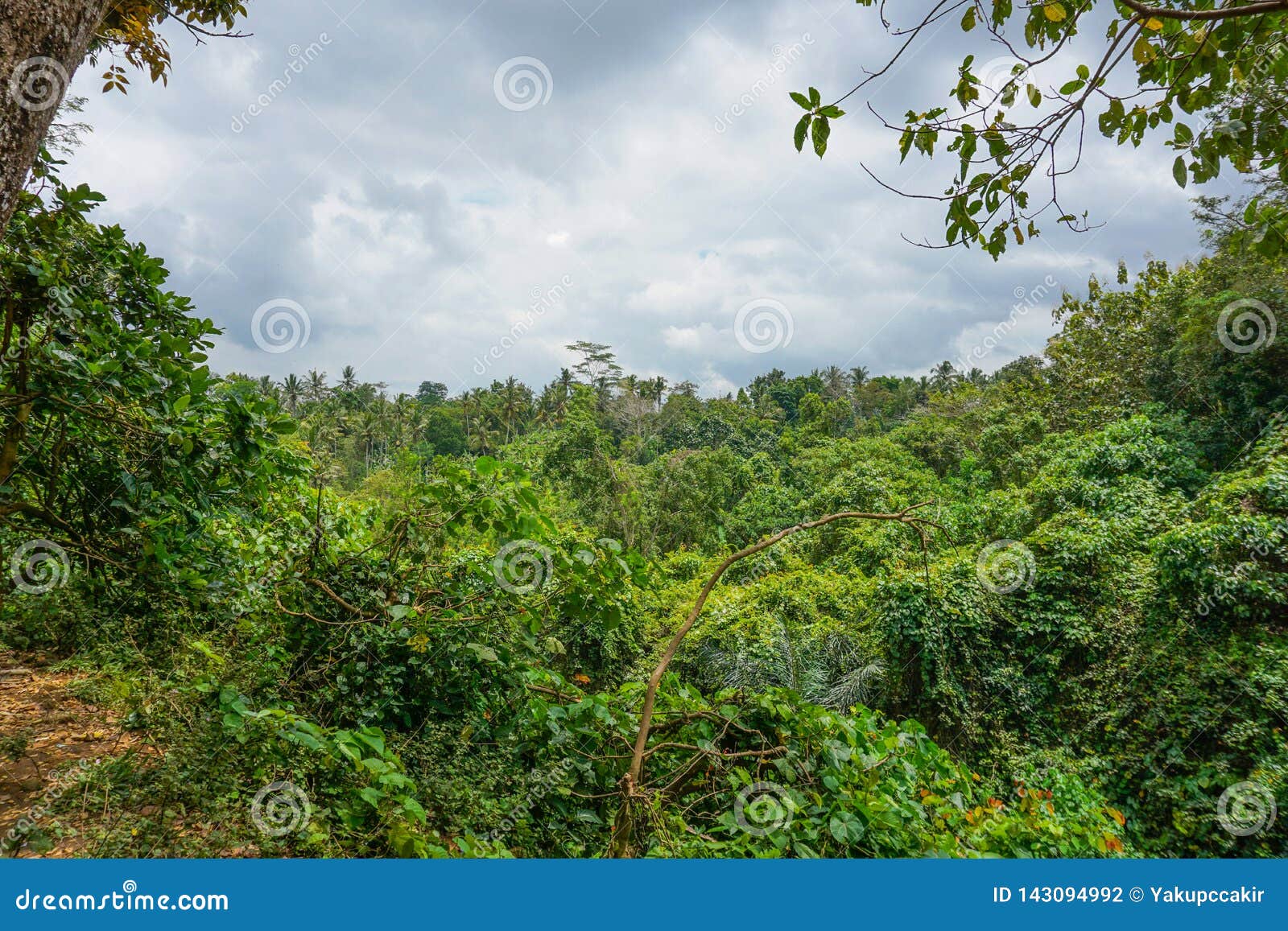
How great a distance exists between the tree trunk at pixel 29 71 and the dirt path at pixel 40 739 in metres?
1.63

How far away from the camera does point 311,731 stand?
1.65m

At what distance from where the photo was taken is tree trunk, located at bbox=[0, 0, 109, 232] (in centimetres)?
124

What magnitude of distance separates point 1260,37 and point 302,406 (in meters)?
50.4

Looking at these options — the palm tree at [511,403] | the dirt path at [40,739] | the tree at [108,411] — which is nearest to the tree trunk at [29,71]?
the tree at [108,411]

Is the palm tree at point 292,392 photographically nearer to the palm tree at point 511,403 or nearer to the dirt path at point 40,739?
the palm tree at point 511,403

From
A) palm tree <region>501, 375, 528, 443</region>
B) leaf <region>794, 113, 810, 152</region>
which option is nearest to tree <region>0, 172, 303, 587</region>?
leaf <region>794, 113, 810, 152</region>

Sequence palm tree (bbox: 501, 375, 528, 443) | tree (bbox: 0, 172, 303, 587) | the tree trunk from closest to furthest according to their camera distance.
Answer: the tree trunk
tree (bbox: 0, 172, 303, 587)
palm tree (bbox: 501, 375, 528, 443)

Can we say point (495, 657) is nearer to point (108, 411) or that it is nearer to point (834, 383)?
point (108, 411)

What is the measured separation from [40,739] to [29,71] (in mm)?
2465

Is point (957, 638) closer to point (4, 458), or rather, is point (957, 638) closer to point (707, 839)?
point (707, 839)

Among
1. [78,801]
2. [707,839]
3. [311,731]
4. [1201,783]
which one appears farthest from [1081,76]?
[1201,783]

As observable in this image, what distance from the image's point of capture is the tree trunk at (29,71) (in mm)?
1236

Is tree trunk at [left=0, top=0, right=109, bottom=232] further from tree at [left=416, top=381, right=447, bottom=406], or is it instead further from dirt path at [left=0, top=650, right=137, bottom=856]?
tree at [left=416, top=381, right=447, bottom=406]

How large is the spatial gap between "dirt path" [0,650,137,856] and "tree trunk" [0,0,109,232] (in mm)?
1630
